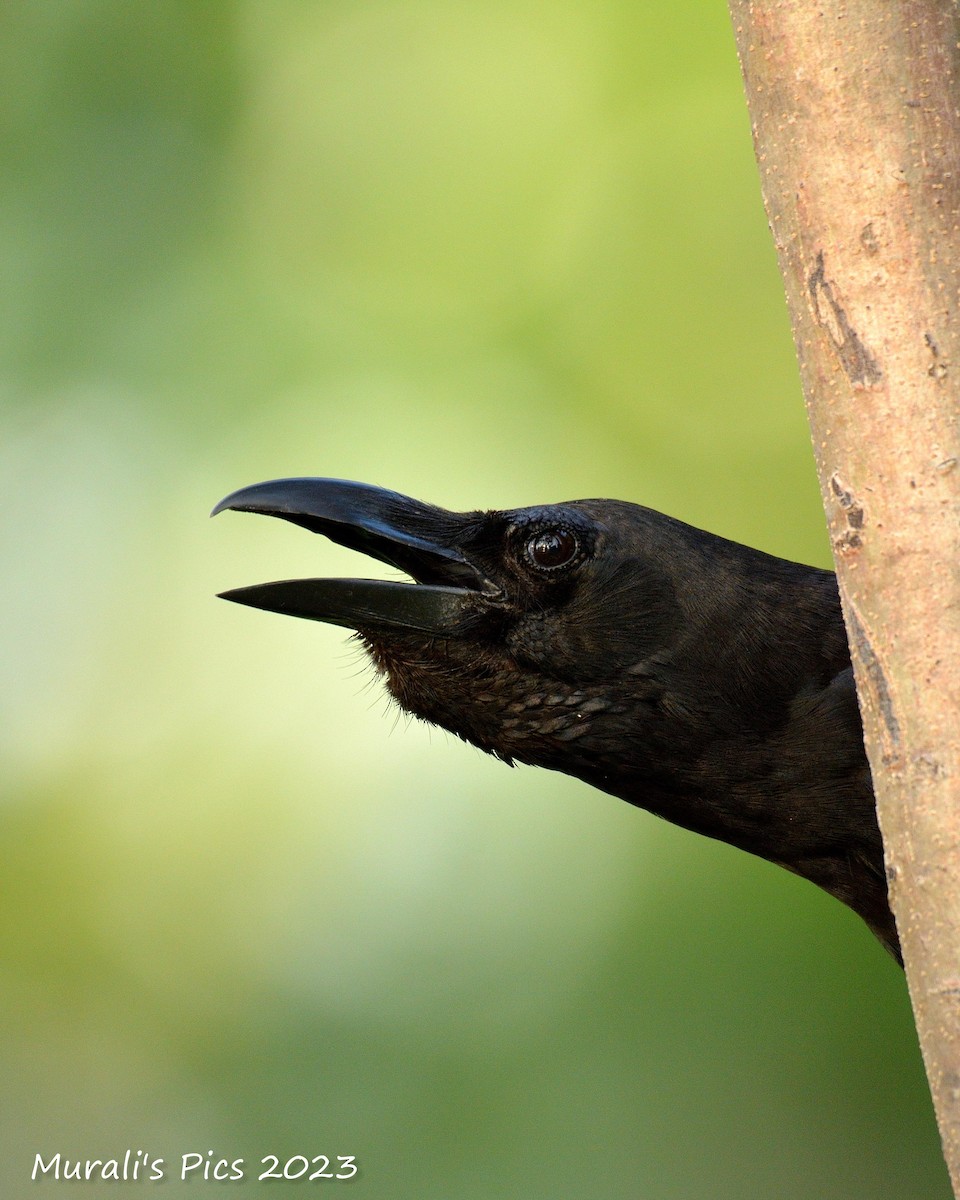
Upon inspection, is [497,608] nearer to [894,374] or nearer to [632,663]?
[632,663]

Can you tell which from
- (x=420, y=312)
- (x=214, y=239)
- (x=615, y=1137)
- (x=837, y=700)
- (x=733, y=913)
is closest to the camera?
(x=837, y=700)

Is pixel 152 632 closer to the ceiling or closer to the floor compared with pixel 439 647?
closer to the ceiling

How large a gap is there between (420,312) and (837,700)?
541 cm

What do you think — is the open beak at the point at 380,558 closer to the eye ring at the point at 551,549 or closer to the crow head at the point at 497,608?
the crow head at the point at 497,608

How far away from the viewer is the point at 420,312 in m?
7.92

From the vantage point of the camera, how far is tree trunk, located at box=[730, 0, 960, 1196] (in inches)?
61.6

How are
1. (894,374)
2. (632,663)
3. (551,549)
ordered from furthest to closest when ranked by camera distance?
(551,549)
(632,663)
(894,374)

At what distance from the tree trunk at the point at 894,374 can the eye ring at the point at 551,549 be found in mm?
1326

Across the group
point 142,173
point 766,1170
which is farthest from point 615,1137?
point 142,173

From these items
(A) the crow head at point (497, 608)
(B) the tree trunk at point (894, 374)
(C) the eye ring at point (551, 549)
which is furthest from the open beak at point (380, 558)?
(B) the tree trunk at point (894, 374)

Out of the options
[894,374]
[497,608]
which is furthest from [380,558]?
[894,374]

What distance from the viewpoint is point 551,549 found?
Result: 3053mm

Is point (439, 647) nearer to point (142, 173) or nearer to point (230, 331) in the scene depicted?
point (230, 331)

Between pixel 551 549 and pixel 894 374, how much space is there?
1.47m
